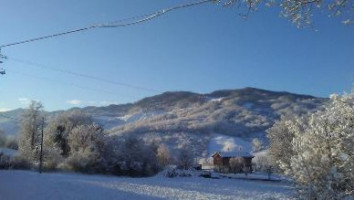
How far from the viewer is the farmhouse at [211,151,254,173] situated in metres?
111

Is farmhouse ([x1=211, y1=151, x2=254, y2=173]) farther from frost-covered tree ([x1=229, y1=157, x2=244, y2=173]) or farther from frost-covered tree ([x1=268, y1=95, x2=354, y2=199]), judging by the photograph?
frost-covered tree ([x1=268, y1=95, x2=354, y2=199])

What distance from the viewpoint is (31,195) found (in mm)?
33219

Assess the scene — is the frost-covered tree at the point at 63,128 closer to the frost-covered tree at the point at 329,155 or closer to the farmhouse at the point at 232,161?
the farmhouse at the point at 232,161

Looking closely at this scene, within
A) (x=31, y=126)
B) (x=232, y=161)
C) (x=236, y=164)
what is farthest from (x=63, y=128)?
(x=232, y=161)

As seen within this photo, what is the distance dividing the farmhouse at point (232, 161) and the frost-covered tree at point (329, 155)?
306 feet

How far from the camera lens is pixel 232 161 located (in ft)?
391

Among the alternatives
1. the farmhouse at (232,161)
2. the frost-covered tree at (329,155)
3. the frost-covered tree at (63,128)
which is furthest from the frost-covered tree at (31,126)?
the frost-covered tree at (329,155)

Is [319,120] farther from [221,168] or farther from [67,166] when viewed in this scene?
[221,168]

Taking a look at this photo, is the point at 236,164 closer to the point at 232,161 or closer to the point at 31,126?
the point at 232,161

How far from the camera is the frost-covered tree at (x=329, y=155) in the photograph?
15.3 meters

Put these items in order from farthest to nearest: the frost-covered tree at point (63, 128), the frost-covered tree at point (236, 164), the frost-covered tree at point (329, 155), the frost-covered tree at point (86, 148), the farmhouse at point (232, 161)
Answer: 1. the farmhouse at point (232, 161)
2. the frost-covered tree at point (236, 164)
3. the frost-covered tree at point (63, 128)
4. the frost-covered tree at point (86, 148)
5. the frost-covered tree at point (329, 155)

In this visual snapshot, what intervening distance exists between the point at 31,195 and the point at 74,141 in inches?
1642

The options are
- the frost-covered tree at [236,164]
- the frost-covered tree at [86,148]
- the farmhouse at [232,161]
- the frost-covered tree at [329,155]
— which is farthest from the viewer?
the farmhouse at [232,161]

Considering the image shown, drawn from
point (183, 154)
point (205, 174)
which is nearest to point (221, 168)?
point (183, 154)
